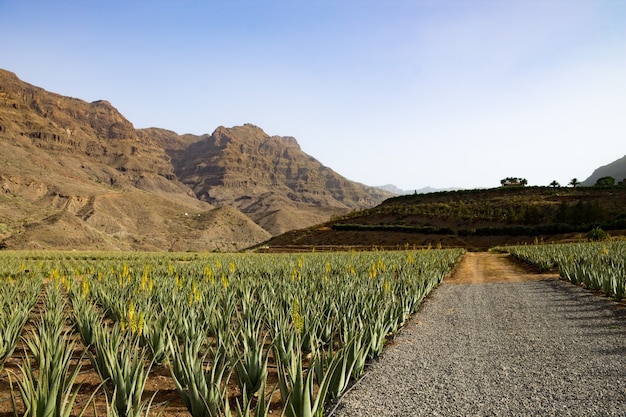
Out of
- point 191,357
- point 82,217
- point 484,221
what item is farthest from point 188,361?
point 82,217

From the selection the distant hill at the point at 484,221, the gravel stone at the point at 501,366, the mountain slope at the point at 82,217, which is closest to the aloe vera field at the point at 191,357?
the gravel stone at the point at 501,366

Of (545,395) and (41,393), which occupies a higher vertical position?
(41,393)

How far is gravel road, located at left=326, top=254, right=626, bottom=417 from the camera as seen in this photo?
12.7 feet

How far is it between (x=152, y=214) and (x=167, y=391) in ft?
320

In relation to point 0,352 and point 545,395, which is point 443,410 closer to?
point 545,395

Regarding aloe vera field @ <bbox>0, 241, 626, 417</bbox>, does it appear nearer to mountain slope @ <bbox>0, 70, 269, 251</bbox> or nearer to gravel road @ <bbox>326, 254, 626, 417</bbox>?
gravel road @ <bbox>326, 254, 626, 417</bbox>

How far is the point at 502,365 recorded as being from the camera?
5.05 meters

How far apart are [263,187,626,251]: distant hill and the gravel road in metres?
33.2

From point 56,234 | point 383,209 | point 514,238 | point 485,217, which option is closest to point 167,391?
point 514,238

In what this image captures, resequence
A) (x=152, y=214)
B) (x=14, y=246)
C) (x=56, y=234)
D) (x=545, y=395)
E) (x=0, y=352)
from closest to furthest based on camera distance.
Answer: (x=545, y=395) < (x=0, y=352) < (x=14, y=246) < (x=56, y=234) < (x=152, y=214)

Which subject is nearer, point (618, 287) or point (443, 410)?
point (443, 410)

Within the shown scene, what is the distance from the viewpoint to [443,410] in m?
3.77

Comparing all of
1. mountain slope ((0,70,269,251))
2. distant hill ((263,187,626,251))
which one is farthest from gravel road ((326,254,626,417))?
mountain slope ((0,70,269,251))

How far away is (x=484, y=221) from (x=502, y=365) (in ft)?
157
